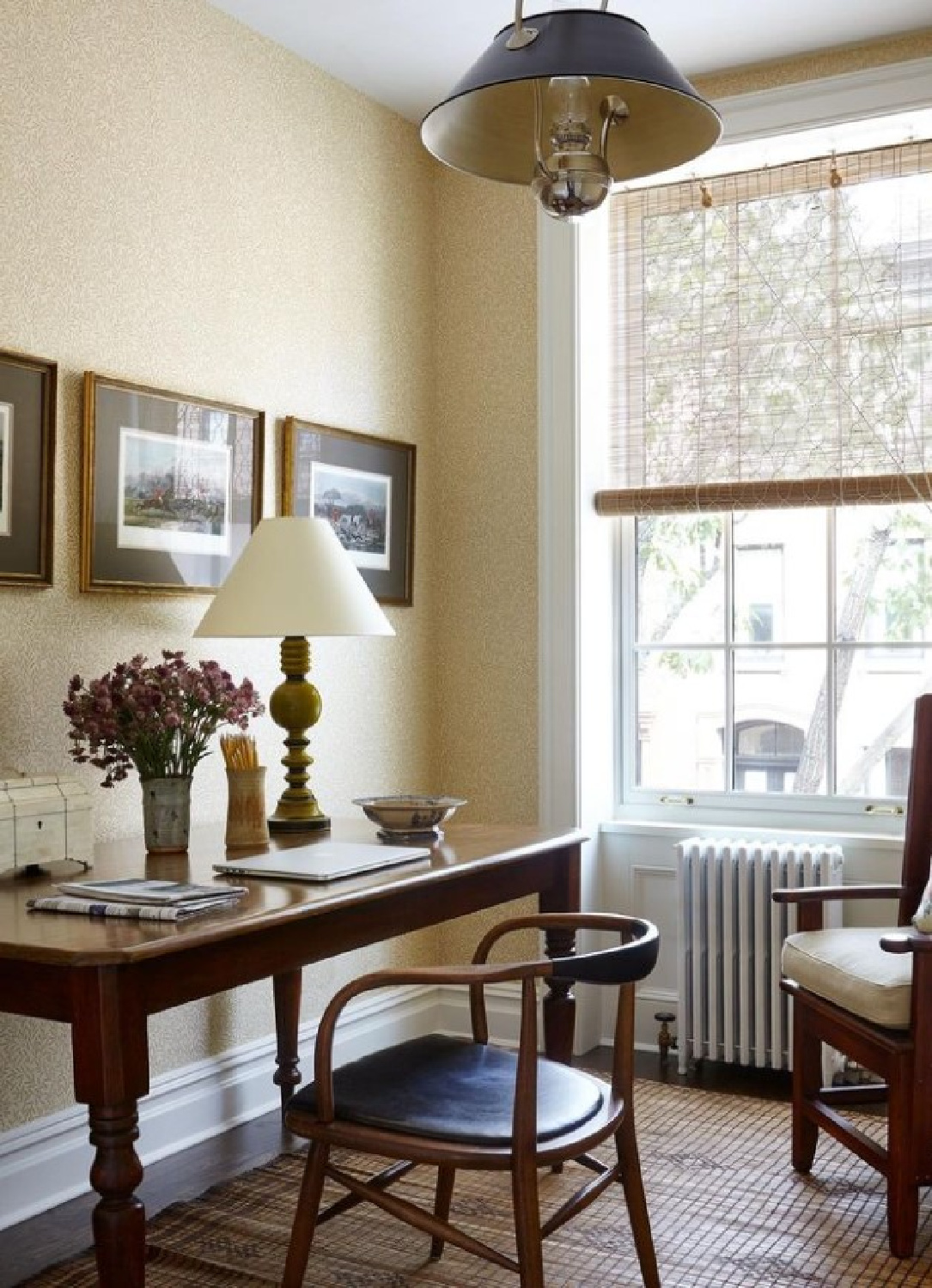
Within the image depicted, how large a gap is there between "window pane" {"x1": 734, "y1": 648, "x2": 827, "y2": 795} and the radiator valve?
0.68 m

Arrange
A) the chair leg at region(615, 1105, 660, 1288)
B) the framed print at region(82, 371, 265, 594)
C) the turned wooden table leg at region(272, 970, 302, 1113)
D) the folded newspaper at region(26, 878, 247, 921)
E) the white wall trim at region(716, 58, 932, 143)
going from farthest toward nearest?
the white wall trim at region(716, 58, 932, 143) < the turned wooden table leg at region(272, 970, 302, 1113) < the framed print at region(82, 371, 265, 594) < the chair leg at region(615, 1105, 660, 1288) < the folded newspaper at region(26, 878, 247, 921)

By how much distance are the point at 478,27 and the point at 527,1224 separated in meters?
2.90

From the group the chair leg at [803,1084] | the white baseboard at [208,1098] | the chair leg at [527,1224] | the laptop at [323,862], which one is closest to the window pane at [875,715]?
the chair leg at [803,1084]

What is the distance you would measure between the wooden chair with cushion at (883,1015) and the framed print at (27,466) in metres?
1.81

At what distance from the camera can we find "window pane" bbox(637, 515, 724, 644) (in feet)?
13.9

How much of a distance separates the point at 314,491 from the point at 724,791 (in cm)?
147

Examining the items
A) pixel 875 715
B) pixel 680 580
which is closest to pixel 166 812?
pixel 680 580

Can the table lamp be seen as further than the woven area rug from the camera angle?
Yes

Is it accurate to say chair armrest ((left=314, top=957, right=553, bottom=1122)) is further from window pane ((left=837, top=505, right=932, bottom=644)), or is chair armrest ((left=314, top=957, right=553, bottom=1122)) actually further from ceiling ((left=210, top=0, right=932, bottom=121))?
ceiling ((left=210, top=0, right=932, bottom=121))

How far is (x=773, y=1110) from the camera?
368cm

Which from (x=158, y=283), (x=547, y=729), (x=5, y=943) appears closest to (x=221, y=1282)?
(x=5, y=943)

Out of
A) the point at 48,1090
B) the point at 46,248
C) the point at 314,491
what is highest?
the point at 46,248

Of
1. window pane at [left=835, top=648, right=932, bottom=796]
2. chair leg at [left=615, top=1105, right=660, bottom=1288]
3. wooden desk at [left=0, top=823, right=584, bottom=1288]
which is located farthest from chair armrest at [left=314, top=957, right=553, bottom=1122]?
window pane at [left=835, top=648, right=932, bottom=796]

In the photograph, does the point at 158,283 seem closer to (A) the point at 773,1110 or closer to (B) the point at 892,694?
(B) the point at 892,694
